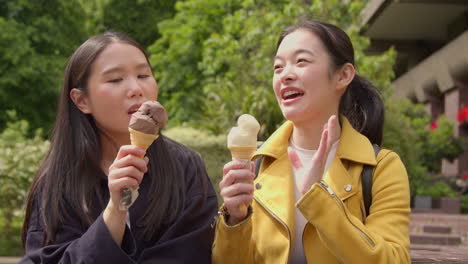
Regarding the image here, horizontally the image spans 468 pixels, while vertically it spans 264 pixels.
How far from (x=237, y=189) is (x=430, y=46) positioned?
107ft

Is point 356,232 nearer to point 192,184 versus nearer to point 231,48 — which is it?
point 192,184

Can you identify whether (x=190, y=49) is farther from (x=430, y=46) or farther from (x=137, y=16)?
(x=430, y=46)

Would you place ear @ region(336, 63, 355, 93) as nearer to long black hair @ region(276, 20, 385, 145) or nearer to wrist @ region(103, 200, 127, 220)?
long black hair @ region(276, 20, 385, 145)

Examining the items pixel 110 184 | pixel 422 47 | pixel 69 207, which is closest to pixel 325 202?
pixel 110 184

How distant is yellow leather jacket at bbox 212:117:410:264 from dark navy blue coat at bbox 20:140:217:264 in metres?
0.11

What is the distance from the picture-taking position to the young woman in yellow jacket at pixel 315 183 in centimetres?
250

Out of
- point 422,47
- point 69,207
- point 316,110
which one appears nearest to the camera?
point 69,207

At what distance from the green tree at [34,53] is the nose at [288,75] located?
18.3m

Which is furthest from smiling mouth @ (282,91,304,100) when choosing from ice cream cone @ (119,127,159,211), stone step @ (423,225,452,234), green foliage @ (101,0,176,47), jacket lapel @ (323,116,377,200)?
green foliage @ (101,0,176,47)

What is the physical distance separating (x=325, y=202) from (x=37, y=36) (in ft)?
66.0

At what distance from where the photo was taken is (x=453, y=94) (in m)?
23.4

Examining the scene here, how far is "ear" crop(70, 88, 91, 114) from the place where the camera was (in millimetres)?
2783

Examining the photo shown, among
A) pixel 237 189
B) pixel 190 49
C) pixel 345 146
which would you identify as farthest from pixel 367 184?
pixel 190 49

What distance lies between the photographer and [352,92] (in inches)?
129
